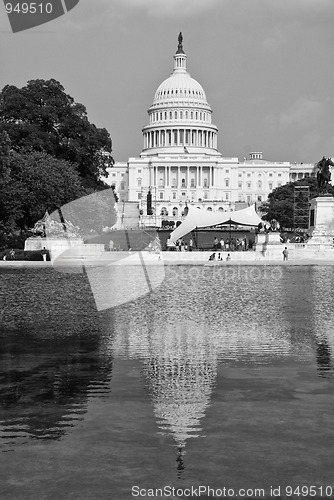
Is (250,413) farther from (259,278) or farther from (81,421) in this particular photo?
(259,278)

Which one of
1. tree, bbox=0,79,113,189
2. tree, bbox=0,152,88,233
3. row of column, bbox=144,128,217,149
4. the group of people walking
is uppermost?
row of column, bbox=144,128,217,149

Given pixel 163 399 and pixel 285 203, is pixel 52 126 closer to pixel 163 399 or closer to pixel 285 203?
pixel 285 203

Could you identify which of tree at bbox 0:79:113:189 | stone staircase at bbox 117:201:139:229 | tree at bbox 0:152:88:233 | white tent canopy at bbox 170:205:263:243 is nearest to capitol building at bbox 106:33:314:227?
stone staircase at bbox 117:201:139:229

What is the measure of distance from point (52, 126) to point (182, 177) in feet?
367

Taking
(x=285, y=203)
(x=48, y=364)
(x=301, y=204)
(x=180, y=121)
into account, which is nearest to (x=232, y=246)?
(x=48, y=364)

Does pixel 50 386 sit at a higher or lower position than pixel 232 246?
lower

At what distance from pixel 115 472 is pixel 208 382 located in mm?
3623

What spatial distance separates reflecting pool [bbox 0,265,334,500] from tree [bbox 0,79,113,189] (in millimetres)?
38731

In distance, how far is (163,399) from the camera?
31.2 feet

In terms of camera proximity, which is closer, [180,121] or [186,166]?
[186,166]

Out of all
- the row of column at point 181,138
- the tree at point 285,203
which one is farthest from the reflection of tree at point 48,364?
the row of column at point 181,138

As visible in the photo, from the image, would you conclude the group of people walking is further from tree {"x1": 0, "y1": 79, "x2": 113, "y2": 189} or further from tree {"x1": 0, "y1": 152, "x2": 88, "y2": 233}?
tree {"x1": 0, "y1": 79, "x2": 113, "y2": 189}

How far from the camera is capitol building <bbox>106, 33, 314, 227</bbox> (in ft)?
A: 550

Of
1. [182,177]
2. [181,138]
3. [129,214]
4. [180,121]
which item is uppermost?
[180,121]
